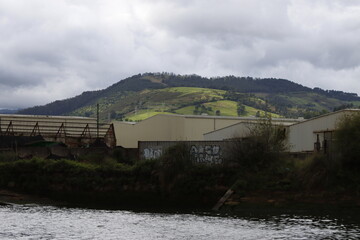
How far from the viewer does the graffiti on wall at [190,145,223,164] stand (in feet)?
195

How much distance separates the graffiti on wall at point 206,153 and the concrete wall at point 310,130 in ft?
30.3

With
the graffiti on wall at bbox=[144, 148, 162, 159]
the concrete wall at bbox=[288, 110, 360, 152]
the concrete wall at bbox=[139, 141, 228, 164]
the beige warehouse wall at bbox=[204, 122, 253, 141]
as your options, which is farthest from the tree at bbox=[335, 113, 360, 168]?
the graffiti on wall at bbox=[144, 148, 162, 159]

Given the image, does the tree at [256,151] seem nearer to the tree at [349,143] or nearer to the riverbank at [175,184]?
the riverbank at [175,184]

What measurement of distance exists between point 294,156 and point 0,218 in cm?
3142

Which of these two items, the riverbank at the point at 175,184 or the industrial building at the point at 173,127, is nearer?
the riverbank at the point at 175,184

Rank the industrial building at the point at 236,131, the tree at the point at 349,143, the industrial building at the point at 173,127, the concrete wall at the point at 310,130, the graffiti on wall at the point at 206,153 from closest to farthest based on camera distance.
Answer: the tree at the point at 349,143
the graffiti on wall at the point at 206,153
the concrete wall at the point at 310,130
the industrial building at the point at 236,131
the industrial building at the point at 173,127

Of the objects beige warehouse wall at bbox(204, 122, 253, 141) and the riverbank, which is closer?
the riverbank

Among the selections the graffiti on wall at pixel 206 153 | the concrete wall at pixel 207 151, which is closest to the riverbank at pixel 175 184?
the concrete wall at pixel 207 151

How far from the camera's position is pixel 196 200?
54.6m

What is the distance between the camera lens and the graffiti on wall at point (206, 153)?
195 ft

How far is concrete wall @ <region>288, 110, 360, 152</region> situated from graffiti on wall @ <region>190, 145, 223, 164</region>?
364 inches

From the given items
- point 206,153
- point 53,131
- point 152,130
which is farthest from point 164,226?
point 152,130

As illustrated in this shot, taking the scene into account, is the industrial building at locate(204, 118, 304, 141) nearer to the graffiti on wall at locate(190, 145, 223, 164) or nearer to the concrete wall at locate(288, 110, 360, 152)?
the concrete wall at locate(288, 110, 360, 152)

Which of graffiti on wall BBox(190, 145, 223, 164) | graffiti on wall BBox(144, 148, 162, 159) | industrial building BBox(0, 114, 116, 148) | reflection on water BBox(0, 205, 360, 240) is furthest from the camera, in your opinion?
industrial building BBox(0, 114, 116, 148)
